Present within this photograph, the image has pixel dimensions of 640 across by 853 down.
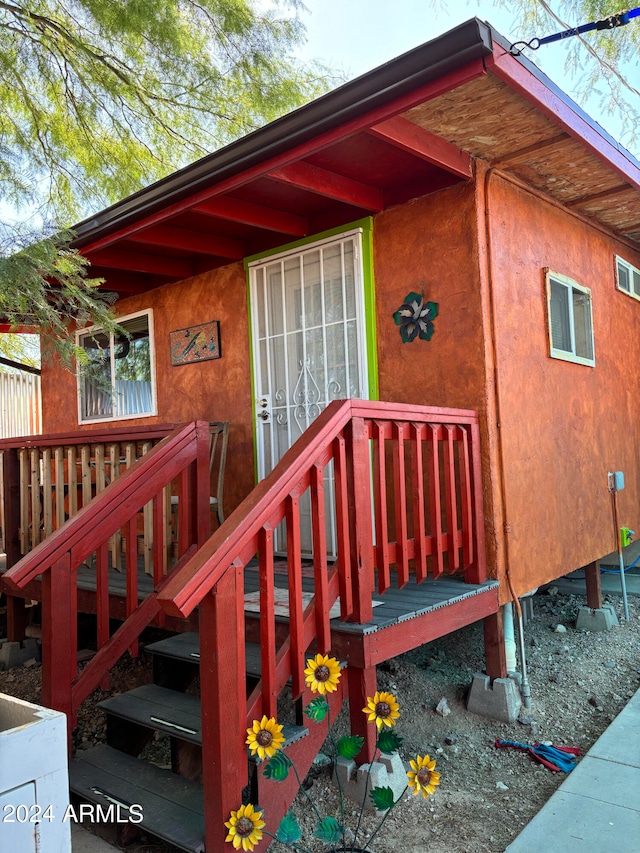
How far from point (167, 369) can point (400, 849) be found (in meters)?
4.31

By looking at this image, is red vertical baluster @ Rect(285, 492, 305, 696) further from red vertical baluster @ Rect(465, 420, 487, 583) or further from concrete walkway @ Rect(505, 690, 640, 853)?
red vertical baluster @ Rect(465, 420, 487, 583)

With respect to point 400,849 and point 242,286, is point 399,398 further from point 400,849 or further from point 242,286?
point 400,849

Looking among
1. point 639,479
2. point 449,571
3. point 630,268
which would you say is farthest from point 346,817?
point 630,268

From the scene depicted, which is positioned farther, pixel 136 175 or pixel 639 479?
pixel 136 175

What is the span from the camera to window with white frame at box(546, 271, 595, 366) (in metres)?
4.82

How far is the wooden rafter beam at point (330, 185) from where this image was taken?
378 cm

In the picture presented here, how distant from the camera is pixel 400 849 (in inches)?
106

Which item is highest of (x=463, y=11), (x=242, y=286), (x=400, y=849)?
(x=463, y=11)

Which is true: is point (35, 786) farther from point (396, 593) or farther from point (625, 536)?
point (625, 536)

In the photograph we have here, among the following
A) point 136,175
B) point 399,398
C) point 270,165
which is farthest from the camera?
point 136,175

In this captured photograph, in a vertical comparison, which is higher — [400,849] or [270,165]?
[270,165]

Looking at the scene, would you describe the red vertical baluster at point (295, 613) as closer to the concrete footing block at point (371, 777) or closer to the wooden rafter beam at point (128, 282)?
the concrete footing block at point (371, 777)

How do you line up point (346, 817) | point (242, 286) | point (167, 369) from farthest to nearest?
point (167, 369), point (242, 286), point (346, 817)

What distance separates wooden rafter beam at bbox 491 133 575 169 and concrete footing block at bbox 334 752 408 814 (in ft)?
11.0
